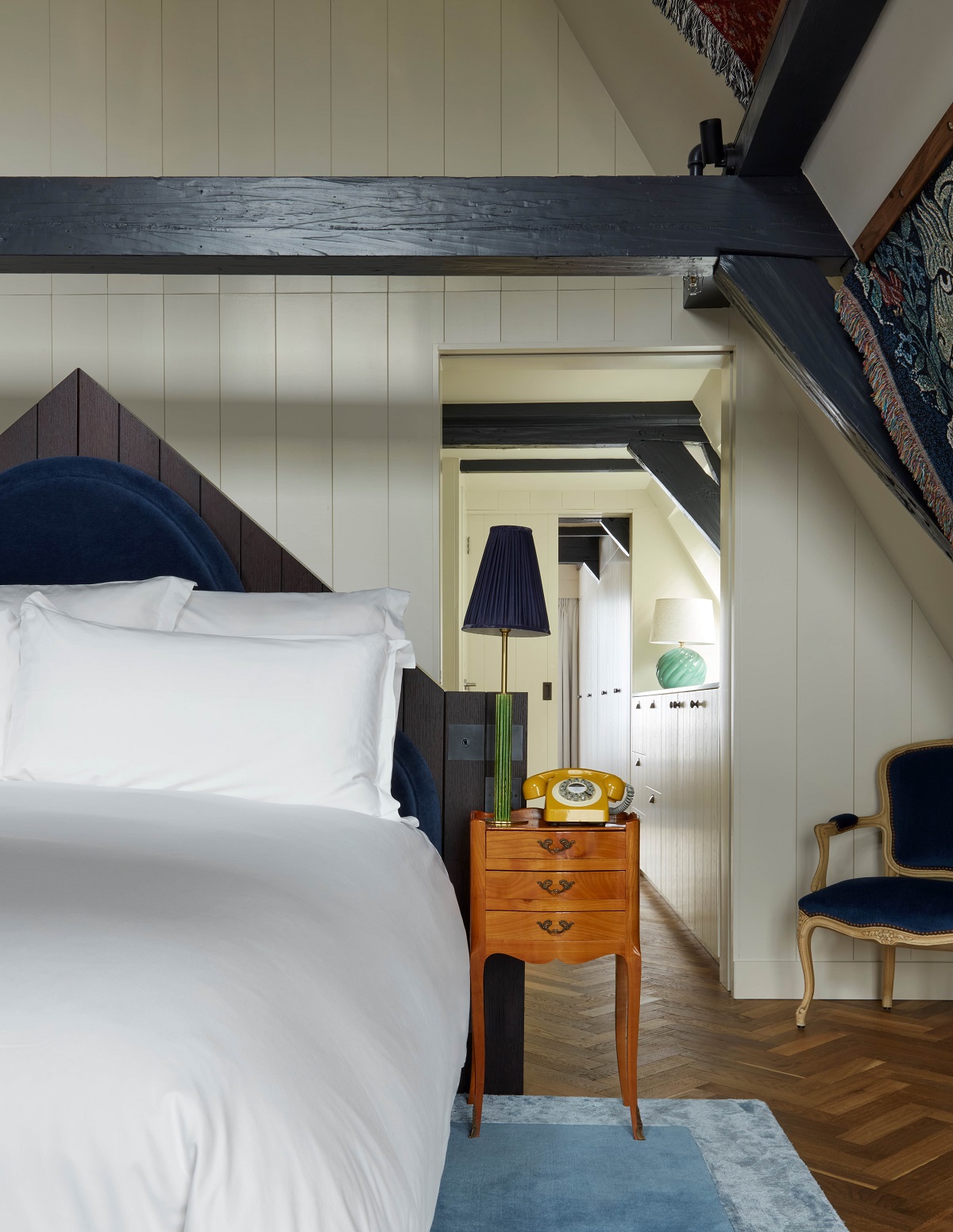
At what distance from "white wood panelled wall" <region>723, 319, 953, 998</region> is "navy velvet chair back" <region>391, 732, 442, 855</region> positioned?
47.6 inches

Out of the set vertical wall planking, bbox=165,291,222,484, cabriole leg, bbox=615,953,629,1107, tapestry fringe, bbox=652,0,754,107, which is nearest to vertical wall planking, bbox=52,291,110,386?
vertical wall planking, bbox=165,291,222,484

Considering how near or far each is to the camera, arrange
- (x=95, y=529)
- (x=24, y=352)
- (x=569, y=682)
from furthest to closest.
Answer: (x=569, y=682) → (x=24, y=352) → (x=95, y=529)

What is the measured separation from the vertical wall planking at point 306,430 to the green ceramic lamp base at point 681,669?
2766 mm

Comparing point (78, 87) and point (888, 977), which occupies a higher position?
point (78, 87)

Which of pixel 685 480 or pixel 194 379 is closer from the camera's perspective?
pixel 194 379

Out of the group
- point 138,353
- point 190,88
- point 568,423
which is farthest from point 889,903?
point 190,88

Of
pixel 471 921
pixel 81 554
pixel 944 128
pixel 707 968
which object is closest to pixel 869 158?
pixel 944 128

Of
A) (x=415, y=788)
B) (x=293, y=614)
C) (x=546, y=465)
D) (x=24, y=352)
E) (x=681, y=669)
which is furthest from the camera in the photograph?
(x=546, y=465)

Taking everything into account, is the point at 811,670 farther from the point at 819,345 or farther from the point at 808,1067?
the point at 819,345

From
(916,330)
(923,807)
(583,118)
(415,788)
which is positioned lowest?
(923,807)

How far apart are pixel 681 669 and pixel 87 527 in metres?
3.54

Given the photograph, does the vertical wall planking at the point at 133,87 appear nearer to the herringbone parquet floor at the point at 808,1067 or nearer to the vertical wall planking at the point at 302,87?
the vertical wall planking at the point at 302,87

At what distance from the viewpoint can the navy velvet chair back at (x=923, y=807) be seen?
311 centimetres

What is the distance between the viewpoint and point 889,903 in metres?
2.84
